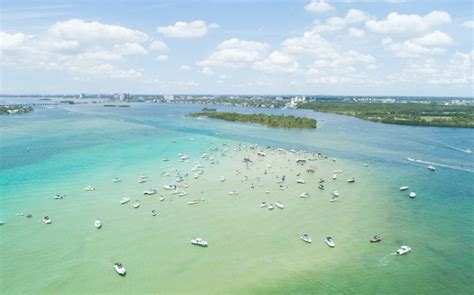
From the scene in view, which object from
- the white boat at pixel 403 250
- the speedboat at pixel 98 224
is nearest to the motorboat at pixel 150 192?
the speedboat at pixel 98 224

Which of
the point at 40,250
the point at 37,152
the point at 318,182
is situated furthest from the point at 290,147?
the point at 40,250

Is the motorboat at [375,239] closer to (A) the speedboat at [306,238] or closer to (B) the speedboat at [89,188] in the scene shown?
(A) the speedboat at [306,238]

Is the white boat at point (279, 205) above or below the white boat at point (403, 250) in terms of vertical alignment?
above

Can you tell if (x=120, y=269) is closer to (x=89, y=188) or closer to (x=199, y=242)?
(x=199, y=242)

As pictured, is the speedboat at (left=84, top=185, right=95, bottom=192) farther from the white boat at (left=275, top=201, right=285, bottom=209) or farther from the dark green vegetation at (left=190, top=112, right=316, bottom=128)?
the dark green vegetation at (left=190, top=112, right=316, bottom=128)

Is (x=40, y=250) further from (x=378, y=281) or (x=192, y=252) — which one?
(x=378, y=281)

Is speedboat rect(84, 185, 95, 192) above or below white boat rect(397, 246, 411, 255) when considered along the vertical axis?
above

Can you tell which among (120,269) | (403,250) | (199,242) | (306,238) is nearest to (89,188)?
(199,242)

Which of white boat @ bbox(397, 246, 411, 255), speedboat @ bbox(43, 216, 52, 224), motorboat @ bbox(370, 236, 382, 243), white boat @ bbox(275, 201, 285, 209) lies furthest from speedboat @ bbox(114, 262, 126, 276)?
white boat @ bbox(397, 246, 411, 255)
